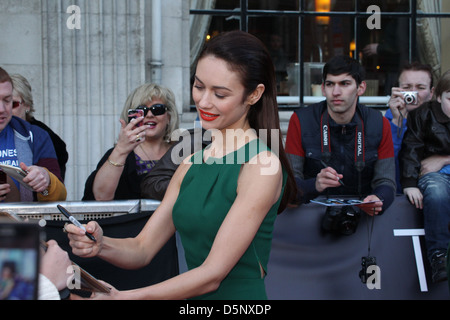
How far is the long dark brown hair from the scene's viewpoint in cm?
258

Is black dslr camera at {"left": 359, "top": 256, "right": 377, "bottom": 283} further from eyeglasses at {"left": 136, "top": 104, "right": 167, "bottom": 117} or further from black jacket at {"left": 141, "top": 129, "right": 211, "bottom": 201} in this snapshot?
eyeglasses at {"left": 136, "top": 104, "right": 167, "bottom": 117}

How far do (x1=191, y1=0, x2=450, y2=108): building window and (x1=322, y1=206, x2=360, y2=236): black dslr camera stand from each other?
12.3ft

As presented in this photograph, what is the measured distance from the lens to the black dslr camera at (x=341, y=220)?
164 inches

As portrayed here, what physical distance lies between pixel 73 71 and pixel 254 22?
2.22 meters

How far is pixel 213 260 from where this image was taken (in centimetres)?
240

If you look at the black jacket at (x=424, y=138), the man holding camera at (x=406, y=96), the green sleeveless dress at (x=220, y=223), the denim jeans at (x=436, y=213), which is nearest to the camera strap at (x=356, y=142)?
the black jacket at (x=424, y=138)

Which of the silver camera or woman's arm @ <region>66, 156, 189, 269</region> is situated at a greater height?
the silver camera

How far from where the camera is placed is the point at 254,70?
261 cm

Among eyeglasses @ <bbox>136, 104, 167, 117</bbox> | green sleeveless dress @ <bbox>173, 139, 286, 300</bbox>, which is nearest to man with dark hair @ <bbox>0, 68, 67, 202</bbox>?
eyeglasses @ <bbox>136, 104, 167, 117</bbox>

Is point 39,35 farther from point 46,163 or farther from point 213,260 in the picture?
point 213,260

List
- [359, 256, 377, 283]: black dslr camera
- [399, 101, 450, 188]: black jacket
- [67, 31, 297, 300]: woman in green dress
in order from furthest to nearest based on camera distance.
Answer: [399, 101, 450, 188]: black jacket → [359, 256, 377, 283]: black dslr camera → [67, 31, 297, 300]: woman in green dress

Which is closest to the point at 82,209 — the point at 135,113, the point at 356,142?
the point at 135,113

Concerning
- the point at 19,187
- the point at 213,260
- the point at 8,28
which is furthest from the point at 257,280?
the point at 8,28
